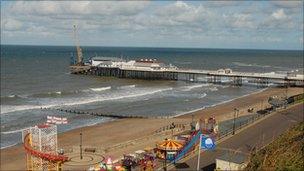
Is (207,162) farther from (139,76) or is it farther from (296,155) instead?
(139,76)

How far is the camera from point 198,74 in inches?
4117

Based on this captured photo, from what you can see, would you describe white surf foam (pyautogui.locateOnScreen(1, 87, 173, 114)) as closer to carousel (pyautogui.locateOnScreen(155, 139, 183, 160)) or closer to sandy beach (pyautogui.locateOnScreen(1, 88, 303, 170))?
sandy beach (pyautogui.locateOnScreen(1, 88, 303, 170))

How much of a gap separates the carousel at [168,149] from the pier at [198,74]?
6191cm

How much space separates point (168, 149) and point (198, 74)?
7713 centimetres

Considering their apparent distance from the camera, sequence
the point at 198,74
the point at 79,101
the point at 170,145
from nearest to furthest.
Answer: the point at 170,145 → the point at 79,101 → the point at 198,74

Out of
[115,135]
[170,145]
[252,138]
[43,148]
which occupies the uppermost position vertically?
[43,148]

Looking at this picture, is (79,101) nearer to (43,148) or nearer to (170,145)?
(170,145)

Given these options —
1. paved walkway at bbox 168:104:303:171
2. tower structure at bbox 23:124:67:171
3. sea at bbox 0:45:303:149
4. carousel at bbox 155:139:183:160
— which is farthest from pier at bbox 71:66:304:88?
tower structure at bbox 23:124:67:171

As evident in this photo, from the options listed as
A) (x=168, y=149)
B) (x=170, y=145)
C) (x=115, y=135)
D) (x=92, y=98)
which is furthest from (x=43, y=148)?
(x=92, y=98)

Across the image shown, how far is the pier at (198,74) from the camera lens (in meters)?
88.6

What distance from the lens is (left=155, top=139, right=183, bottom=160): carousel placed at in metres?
28.4

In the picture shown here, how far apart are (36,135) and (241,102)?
4822cm

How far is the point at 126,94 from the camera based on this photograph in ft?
246

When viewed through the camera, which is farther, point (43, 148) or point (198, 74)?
point (198, 74)
